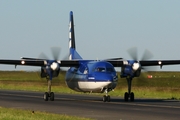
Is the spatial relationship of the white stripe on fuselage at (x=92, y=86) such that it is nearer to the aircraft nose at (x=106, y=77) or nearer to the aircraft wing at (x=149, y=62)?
the aircraft nose at (x=106, y=77)

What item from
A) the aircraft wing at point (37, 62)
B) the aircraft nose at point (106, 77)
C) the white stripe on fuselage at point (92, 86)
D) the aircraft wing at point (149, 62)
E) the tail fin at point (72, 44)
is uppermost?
the tail fin at point (72, 44)

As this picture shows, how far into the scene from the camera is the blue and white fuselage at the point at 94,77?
35906 millimetres

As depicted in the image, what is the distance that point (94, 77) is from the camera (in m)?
36.8

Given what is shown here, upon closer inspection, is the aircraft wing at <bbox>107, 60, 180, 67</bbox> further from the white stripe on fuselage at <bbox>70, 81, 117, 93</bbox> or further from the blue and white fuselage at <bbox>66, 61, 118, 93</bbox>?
the white stripe on fuselage at <bbox>70, 81, 117, 93</bbox>

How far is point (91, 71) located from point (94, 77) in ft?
2.35

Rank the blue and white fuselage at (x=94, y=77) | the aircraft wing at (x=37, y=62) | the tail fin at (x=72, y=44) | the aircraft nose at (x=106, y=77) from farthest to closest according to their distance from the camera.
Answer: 1. the tail fin at (x=72, y=44)
2. the aircraft wing at (x=37, y=62)
3. the blue and white fuselage at (x=94, y=77)
4. the aircraft nose at (x=106, y=77)

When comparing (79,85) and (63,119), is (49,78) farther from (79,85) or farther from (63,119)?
(63,119)

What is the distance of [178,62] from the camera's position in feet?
138

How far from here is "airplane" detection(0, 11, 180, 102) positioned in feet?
119

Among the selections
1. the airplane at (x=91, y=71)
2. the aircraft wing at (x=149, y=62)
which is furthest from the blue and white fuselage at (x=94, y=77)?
the aircraft wing at (x=149, y=62)

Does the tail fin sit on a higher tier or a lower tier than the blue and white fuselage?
higher

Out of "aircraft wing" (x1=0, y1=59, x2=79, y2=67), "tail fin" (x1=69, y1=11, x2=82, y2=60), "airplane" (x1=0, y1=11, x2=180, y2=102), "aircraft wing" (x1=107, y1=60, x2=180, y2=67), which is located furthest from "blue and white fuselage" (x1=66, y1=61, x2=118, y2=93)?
"tail fin" (x1=69, y1=11, x2=82, y2=60)

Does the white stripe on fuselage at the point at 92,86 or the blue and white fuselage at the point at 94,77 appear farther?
the blue and white fuselage at the point at 94,77

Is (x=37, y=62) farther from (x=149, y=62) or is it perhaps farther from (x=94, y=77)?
(x=149, y=62)
